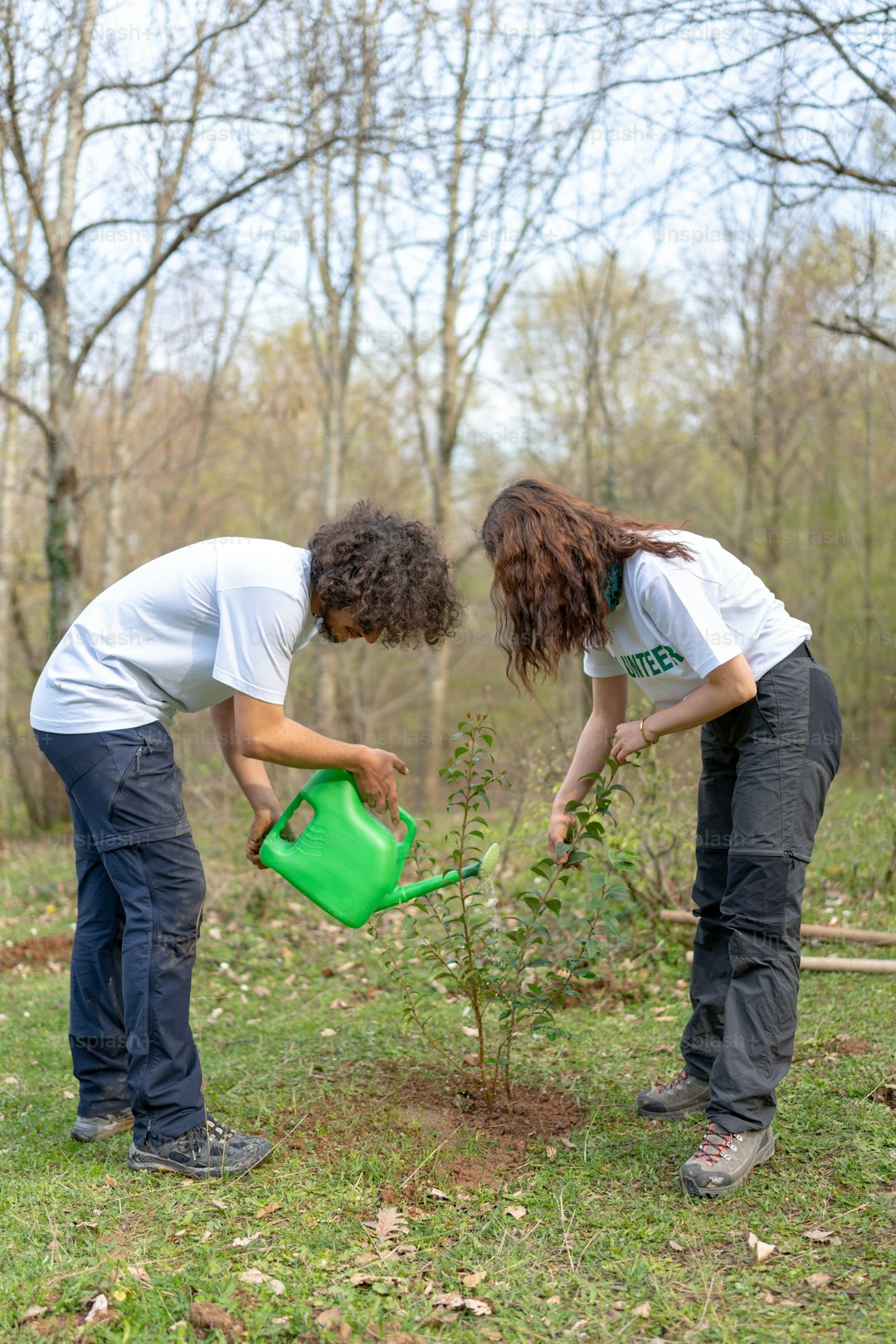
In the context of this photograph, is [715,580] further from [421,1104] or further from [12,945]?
[12,945]

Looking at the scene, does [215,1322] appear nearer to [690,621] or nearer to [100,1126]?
[100,1126]

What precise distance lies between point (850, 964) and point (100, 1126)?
263 cm

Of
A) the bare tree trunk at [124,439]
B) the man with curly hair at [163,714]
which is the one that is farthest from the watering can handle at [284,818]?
the bare tree trunk at [124,439]

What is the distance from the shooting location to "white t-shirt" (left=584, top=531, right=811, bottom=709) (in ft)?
7.86

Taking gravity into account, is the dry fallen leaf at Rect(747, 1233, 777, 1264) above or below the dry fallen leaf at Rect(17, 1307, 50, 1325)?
above

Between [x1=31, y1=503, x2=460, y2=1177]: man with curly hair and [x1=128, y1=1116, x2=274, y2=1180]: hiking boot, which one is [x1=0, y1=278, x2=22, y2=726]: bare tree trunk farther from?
[x1=128, y1=1116, x2=274, y2=1180]: hiking boot

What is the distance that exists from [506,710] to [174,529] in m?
5.08

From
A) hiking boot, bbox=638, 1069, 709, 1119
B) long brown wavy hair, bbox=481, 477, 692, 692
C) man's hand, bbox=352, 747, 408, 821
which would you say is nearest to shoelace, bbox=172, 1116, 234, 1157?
man's hand, bbox=352, 747, 408, 821

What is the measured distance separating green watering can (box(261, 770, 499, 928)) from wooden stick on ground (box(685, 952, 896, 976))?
1547 millimetres

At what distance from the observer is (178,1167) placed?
2.61 meters

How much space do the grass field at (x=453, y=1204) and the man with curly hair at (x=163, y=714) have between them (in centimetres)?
29

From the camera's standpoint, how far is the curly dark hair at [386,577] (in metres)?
2.62

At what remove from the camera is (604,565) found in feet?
8.20

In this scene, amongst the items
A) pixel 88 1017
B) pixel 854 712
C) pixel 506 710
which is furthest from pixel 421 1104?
pixel 506 710
